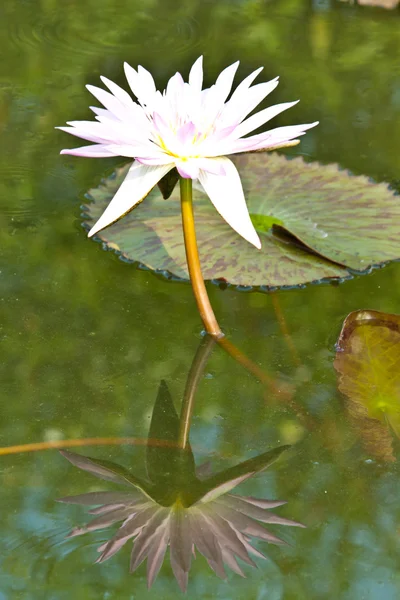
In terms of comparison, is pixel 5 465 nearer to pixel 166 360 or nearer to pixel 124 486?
pixel 124 486

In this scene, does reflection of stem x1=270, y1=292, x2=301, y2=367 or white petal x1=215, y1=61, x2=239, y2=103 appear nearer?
white petal x1=215, y1=61, x2=239, y2=103

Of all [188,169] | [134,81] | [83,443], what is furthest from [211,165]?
[83,443]

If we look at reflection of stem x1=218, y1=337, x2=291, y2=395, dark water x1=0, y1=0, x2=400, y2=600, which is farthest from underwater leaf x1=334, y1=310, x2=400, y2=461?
reflection of stem x1=218, y1=337, x2=291, y2=395

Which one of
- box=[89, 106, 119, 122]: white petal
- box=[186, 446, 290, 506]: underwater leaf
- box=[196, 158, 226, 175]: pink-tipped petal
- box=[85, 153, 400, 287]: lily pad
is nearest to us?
box=[186, 446, 290, 506]: underwater leaf

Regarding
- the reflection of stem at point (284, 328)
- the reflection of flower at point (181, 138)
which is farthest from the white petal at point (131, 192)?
the reflection of stem at point (284, 328)

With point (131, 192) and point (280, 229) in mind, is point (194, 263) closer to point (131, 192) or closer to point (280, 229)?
point (131, 192)

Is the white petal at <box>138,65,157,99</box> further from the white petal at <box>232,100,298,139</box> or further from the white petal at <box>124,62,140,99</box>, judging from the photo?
the white petal at <box>232,100,298,139</box>
